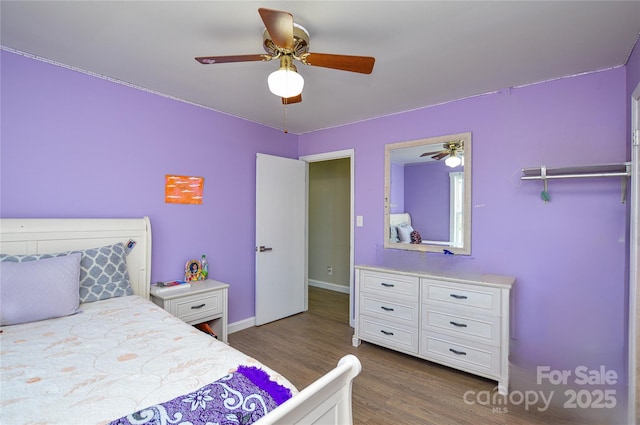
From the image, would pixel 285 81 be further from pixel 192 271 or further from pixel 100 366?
pixel 192 271

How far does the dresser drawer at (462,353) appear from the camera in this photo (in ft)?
7.50

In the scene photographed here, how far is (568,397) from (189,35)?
3582mm

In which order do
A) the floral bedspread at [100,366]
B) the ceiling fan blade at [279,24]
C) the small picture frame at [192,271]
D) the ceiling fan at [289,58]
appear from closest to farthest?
the floral bedspread at [100,366] → the ceiling fan blade at [279,24] → the ceiling fan at [289,58] → the small picture frame at [192,271]

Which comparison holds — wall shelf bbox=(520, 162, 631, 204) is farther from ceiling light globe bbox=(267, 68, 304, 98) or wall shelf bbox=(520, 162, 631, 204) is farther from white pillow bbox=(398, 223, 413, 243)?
ceiling light globe bbox=(267, 68, 304, 98)

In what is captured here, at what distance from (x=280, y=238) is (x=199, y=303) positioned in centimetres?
134

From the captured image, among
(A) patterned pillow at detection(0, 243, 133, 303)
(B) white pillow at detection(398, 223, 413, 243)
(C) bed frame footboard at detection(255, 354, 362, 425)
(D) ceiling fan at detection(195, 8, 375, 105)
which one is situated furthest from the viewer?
(B) white pillow at detection(398, 223, 413, 243)

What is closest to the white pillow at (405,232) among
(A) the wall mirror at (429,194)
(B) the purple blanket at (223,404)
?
(A) the wall mirror at (429,194)

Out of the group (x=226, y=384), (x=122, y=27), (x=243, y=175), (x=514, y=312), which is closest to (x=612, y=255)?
(x=514, y=312)


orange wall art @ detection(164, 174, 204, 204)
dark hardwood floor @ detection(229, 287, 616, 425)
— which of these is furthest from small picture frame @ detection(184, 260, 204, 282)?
dark hardwood floor @ detection(229, 287, 616, 425)

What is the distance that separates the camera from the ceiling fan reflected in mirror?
2.84 metres

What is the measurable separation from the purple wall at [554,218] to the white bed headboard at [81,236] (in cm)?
260

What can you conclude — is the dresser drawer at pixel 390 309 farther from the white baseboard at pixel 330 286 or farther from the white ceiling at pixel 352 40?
the white baseboard at pixel 330 286

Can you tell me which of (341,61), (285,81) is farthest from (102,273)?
(341,61)

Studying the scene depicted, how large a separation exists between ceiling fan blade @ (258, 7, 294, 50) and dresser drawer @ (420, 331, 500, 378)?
2499 mm
